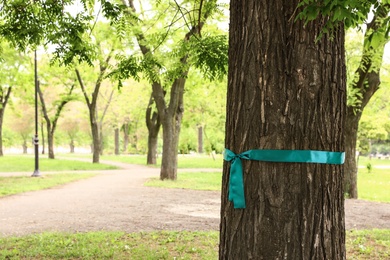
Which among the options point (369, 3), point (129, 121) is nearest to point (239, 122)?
point (369, 3)

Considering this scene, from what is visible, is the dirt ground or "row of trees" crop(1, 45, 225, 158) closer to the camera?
the dirt ground

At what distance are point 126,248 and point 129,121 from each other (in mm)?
40185

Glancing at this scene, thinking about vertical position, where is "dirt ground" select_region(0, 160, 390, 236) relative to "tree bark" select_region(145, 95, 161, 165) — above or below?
below

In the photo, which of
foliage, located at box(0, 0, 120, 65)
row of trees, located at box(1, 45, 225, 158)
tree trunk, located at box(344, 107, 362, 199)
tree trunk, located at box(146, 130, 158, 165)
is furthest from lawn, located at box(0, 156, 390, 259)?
tree trunk, located at box(146, 130, 158, 165)

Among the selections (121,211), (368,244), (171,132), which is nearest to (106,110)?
(171,132)

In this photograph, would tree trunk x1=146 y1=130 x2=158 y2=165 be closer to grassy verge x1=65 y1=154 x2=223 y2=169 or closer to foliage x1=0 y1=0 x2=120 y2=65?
grassy verge x1=65 y1=154 x2=223 y2=169

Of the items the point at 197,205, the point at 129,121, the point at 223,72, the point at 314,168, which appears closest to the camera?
the point at 314,168

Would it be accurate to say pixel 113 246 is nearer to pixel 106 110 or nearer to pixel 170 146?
pixel 170 146

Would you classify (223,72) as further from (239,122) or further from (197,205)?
(197,205)

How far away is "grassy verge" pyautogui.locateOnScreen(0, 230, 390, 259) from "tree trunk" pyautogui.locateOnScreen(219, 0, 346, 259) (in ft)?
9.67

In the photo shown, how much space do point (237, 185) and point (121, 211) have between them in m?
7.39

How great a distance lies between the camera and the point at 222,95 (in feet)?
88.4

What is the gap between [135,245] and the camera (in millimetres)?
6000

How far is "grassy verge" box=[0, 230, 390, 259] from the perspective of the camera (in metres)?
5.45
